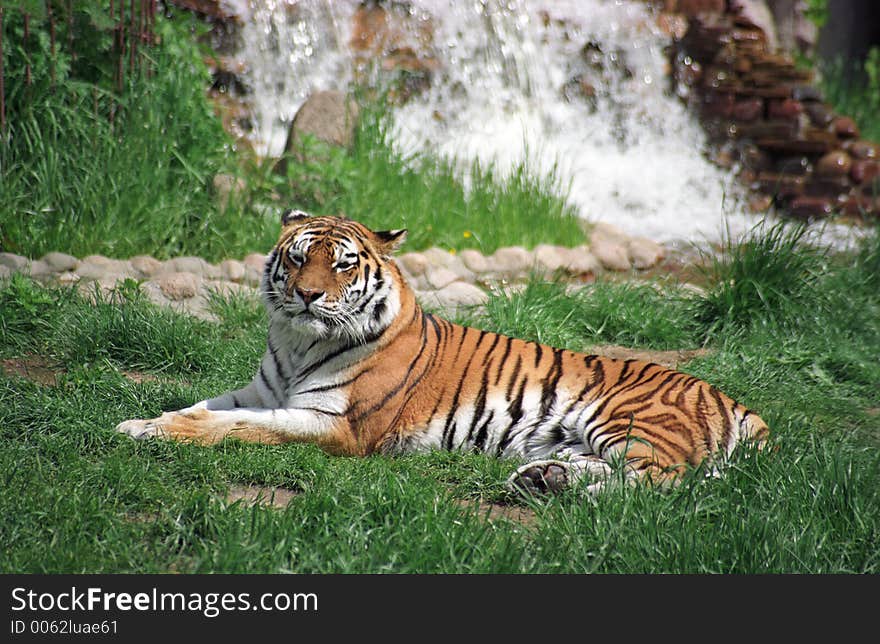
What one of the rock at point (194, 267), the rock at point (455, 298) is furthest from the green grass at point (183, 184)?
the rock at point (455, 298)

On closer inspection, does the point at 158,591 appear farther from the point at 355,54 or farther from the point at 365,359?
the point at 355,54

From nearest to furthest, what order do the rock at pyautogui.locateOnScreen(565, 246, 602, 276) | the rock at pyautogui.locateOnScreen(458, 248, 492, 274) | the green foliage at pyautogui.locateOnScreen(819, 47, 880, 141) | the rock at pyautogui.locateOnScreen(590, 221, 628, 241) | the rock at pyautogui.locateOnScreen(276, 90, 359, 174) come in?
the rock at pyautogui.locateOnScreen(458, 248, 492, 274) < the rock at pyautogui.locateOnScreen(565, 246, 602, 276) < the rock at pyautogui.locateOnScreen(276, 90, 359, 174) < the rock at pyautogui.locateOnScreen(590, 221, 628, 241) < the green foliage at pyautogui.locateOnScreen(819, 47, 880, 141)

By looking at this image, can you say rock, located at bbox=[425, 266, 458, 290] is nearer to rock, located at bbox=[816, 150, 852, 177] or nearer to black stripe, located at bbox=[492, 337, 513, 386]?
black stripe, located at bbox=[492, 337, 513, 386]

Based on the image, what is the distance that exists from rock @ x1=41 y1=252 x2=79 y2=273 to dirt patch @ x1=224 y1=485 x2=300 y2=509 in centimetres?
305

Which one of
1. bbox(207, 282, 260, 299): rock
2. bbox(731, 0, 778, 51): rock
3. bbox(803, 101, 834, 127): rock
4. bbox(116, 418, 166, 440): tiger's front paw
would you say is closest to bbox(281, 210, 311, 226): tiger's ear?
bbox(116, 418, 166, 440): tiger's front paw

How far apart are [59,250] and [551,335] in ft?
10.3

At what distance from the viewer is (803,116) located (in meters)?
11.4

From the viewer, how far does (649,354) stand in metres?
5.99

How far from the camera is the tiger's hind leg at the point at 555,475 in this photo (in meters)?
3.75

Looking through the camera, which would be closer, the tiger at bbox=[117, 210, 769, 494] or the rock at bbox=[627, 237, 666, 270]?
the tiger at bbox=[117, 210, 769, 494]

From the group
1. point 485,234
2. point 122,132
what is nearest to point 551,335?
point 485,234

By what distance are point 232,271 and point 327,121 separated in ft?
7.81

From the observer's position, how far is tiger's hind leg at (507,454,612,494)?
375 cm

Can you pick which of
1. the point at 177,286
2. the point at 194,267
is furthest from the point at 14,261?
the point at 194,267
